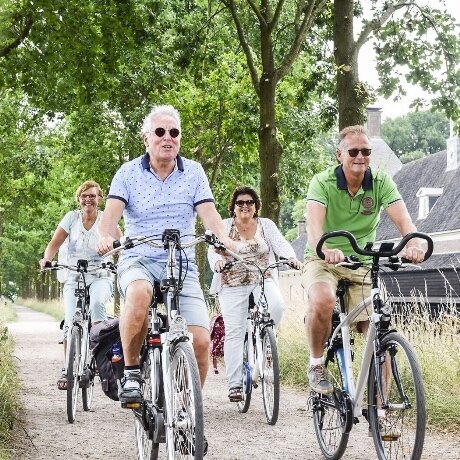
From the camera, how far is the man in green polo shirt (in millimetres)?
5898

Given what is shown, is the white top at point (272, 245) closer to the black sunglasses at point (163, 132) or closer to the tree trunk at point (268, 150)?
the black sunglasses at point (163, 132)

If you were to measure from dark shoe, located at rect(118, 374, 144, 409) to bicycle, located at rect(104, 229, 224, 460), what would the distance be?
0.01 meters

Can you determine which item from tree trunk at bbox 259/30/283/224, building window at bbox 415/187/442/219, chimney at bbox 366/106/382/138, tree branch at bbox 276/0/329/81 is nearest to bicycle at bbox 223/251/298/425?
tree trunk at bbox 259/30/283/224

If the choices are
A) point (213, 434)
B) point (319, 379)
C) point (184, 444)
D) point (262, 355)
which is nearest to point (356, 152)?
point (319, 379)

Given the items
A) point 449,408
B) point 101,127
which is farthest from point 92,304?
point 101,127

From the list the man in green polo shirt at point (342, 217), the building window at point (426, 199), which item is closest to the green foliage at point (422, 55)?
the man in green polo shirt at point (342, 217)

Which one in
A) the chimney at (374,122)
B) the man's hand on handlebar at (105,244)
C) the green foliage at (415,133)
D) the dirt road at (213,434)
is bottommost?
the dirt road at (213,434)

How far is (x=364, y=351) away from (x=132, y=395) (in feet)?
4.41

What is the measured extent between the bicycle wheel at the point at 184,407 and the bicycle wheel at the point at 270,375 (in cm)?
290

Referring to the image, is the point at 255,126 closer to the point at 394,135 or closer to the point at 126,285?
the point at 126,285

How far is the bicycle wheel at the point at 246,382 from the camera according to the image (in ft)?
27.8

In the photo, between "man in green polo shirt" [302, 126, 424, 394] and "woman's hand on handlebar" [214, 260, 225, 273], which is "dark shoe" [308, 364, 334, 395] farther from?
"woman's hand on handlebar" [214, 260, 225, 273]

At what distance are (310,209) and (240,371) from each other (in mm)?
3078

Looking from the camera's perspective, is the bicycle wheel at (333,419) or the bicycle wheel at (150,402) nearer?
the bicycle wheel at (150,402)
